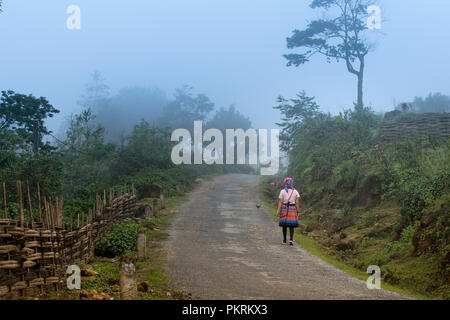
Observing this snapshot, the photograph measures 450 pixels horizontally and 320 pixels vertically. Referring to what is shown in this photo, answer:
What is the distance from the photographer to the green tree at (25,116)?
82.8ft

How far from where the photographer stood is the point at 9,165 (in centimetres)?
2034

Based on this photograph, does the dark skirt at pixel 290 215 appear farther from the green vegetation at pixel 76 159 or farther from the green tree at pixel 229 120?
the green tree at pixel 229 120

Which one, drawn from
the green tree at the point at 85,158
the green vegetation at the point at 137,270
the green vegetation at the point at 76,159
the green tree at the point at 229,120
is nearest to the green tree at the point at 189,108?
the green tree at the point at 229,120

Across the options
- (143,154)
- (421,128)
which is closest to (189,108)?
(143,154)

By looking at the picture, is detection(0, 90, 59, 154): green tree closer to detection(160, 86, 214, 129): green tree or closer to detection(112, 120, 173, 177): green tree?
detection(112, 120, 173, 177): green tree

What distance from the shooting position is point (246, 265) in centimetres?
1062

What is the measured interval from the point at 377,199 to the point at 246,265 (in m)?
8.12

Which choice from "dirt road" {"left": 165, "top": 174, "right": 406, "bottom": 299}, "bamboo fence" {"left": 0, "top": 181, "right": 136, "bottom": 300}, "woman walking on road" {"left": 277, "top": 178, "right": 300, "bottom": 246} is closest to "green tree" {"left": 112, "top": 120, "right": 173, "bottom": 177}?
"dirt road" {"left": 165, "top": 174, "right": 406, "bottom": 299}

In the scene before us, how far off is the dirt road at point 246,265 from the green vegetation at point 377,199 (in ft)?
4.37

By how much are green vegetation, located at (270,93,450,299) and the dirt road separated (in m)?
1.33

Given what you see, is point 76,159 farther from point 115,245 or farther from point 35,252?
point 35,252

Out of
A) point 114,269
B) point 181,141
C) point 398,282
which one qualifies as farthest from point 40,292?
point 181,141

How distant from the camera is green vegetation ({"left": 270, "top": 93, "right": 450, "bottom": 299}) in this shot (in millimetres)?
10328
